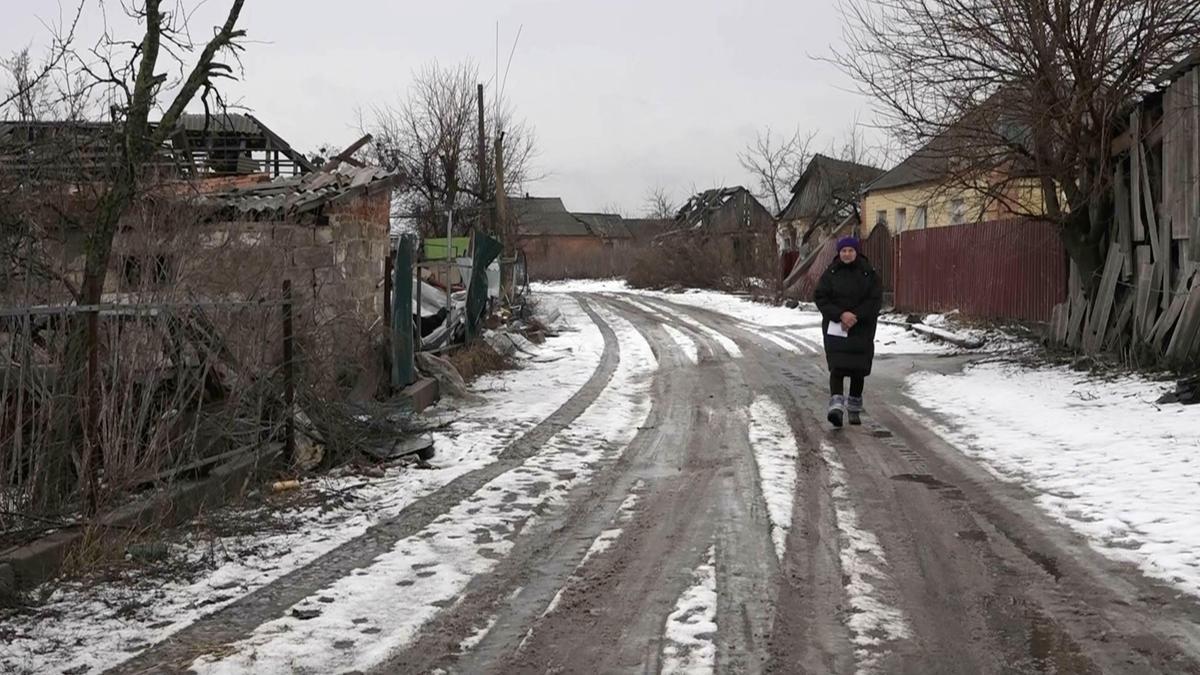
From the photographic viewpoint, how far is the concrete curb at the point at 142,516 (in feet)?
15.0

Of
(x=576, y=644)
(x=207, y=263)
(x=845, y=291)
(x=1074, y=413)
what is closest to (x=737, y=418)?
(x=845, y=291)

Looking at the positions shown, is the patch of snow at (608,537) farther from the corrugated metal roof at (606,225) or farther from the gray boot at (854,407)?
the corrugated metal roof at (606,225)

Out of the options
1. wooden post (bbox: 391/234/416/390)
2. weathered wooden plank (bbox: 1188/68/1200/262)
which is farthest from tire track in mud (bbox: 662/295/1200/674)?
weathered wooden plank (bbox: 1188/68/1200/262)

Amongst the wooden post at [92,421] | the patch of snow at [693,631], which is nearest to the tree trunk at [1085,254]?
the patch of snow at [693,631]

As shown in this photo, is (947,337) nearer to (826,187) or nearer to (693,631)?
(693,631)

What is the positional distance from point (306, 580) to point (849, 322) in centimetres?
562

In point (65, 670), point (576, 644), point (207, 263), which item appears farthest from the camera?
point (207, 263)

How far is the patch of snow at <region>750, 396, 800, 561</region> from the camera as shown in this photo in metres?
5.91

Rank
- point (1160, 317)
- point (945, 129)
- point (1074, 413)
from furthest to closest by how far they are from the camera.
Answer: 1. point (945, 129)
2. point (1160, 317)
3. point (1074, 413)

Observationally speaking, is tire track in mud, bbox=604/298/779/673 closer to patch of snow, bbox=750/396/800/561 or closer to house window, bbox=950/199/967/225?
patch of snow, bbox=750/396/800/561

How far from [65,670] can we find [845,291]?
7.06 m

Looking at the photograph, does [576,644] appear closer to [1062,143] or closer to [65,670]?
[65,670]

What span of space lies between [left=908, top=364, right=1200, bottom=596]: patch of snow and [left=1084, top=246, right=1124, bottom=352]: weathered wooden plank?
801 mm

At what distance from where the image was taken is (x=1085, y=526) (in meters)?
5.71
